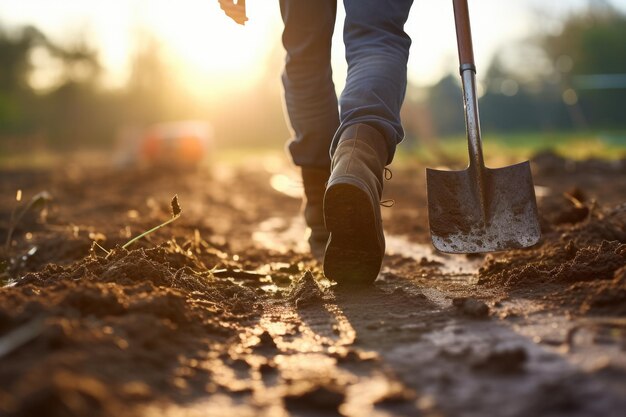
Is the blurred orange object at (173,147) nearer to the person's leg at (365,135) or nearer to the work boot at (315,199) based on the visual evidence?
the work boot at (315,199)

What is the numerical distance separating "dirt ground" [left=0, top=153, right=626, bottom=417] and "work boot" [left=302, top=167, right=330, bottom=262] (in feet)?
0.75

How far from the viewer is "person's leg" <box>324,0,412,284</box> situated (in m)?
2.12

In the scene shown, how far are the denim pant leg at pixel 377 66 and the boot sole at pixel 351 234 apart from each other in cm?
34

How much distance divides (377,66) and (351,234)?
0.62m

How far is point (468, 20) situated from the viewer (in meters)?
2.69

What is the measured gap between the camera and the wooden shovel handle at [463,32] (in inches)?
104

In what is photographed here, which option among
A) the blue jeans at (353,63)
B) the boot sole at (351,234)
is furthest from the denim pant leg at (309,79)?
the boot sole at (351,234)

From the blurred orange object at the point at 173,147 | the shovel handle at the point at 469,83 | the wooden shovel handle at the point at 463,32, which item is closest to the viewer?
the shovel handle at the point at 469,83

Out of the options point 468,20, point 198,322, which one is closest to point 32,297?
point 198,322

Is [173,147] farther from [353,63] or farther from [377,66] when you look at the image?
[377,66]

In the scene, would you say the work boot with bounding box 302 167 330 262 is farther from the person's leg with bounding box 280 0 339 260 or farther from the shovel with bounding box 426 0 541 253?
the shovel with bounding box 426 0 541 253

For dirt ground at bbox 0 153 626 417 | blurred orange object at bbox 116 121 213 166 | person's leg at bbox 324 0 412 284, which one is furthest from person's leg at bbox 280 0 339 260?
blurred orange object at bbox 116 121 213 166

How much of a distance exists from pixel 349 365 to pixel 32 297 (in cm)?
76

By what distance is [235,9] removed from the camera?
9.16 feet
